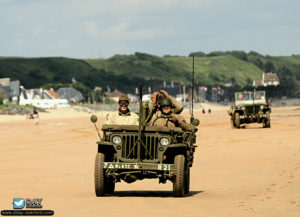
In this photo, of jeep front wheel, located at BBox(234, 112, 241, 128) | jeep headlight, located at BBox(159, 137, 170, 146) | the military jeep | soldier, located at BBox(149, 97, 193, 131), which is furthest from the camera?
jeep front wheel, located at BBox(234, 112, 241, 128)

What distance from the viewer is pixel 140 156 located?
12805mm

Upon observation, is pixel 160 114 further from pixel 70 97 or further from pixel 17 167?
pixel 70 97

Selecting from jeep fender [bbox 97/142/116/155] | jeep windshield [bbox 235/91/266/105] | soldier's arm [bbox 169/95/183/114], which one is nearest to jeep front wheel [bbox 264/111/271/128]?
jeep windshield [bbox 235/91/266/105]

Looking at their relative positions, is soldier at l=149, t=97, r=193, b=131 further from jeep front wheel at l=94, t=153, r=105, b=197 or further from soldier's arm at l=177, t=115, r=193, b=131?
jeep front wheel at l=94, t=153, r=105, b=197

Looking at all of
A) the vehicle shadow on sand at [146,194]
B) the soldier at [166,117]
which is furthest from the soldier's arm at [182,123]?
the vehicle shadow on sand at [146,194]

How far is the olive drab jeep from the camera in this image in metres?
12.7

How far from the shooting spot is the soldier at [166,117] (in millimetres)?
13344

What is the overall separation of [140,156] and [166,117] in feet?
3.20

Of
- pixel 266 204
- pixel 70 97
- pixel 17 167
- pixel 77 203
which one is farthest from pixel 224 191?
pixel 70 97

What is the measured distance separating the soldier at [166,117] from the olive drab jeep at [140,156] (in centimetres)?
43

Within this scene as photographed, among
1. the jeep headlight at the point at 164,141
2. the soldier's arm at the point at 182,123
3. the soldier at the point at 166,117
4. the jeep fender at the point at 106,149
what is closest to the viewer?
the jeep headlight at the point at 164,141

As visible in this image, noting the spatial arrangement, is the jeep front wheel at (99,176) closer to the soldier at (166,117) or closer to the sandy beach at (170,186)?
the sandy beach at (170,186)

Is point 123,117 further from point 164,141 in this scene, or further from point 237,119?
point 237,119

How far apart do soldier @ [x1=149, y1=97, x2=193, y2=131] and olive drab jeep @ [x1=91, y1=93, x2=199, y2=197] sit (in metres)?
0.43
